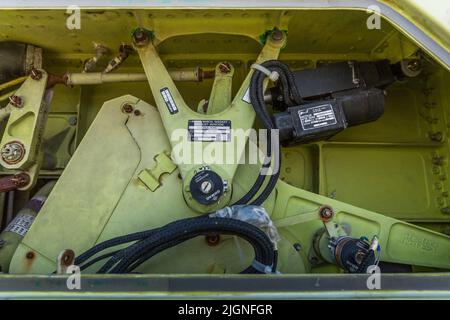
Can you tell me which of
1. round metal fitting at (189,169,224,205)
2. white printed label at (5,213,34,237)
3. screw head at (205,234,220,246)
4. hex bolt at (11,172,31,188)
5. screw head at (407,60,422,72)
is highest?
screw head at (407,60,422,72)

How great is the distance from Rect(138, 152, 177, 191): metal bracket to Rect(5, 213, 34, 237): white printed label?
0.47m

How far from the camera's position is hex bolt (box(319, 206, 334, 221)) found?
1.44 m

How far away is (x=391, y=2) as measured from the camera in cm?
114

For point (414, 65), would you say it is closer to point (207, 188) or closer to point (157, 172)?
point (207, 188)

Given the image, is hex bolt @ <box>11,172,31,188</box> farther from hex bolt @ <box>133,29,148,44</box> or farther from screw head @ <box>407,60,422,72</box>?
screw head @ <box>407,60,422,72</box>

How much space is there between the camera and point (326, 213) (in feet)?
4.73

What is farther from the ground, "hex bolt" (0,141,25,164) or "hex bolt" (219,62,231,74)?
"hex bolt" (219,62,231,74)

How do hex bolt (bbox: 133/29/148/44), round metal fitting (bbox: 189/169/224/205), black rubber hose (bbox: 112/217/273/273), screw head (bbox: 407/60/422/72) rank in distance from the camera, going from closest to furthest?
black rubber hose (bbox: 112/217/273/273) < round metal fitting (bbox: 189/169/224/205) < hex bolt (bbox: 133/29/148/44) < screw head (bbox: 407/60/422/72)

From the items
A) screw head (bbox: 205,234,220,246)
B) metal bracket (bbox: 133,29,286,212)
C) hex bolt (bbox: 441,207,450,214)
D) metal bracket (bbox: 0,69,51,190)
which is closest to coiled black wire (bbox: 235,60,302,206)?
metal bracket (bbox: 133,29,286,212)

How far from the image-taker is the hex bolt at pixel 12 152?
1463mm

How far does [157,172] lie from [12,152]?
1.74ft

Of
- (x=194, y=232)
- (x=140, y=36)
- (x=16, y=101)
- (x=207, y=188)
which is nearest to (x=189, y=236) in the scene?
(x=194, y=232)
